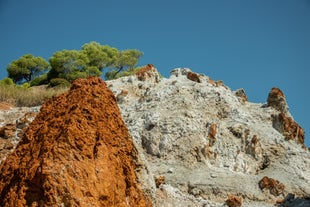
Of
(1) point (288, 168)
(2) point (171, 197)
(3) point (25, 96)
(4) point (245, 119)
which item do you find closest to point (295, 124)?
(4) point (245, 119)

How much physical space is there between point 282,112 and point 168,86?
6.55 metres

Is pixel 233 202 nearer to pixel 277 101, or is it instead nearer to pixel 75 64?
pixel 277 101

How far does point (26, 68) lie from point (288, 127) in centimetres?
3969

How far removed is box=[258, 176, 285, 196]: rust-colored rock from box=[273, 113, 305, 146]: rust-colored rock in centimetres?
611

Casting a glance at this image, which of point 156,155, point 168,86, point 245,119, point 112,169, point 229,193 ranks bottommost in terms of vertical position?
point 112,169

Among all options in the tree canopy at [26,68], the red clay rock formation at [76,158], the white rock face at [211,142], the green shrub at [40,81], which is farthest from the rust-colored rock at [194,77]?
the tree canopy at [26,68]

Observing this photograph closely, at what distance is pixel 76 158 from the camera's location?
25.2 feet

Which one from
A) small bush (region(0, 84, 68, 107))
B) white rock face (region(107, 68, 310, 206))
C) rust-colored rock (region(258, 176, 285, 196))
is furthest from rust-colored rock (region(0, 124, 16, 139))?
rust-colored rock (region(258, 176, 285, 196))

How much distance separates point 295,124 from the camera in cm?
2389

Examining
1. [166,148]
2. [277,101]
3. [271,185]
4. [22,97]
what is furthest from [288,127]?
[22,97]

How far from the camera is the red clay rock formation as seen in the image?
287 inches

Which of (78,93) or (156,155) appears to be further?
(156,155)

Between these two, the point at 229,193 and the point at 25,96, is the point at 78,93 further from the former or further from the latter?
the point at 25,96

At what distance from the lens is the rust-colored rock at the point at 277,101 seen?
24625mm
